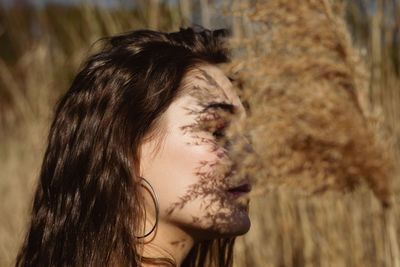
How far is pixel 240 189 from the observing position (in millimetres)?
1262

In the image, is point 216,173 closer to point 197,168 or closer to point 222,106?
point 197,168

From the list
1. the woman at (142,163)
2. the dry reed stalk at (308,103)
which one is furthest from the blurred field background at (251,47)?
the woman at (142,163)

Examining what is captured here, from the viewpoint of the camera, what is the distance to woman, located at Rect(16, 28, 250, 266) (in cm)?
120

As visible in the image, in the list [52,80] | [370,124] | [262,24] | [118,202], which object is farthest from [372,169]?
[52,80]

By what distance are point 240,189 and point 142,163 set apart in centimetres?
26

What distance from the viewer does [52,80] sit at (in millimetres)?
3006

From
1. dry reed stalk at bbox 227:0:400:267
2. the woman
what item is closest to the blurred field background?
dry reed stalk at bbox 227:0:400:267

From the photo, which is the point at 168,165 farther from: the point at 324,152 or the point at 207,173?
the point at 324,152

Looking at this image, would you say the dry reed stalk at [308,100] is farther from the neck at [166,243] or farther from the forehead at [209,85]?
the neck at [166,243]

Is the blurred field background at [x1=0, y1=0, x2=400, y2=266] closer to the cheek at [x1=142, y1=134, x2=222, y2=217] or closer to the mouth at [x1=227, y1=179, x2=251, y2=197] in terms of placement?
the mouth at [x1=227, y1=179, x2=251, y2=197]

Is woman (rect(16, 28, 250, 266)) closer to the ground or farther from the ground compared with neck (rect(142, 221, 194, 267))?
farther from the ground

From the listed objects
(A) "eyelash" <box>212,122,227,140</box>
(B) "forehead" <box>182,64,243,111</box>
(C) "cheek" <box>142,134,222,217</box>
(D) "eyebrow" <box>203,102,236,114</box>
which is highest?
(B) "forehead" <box>182,64,243,111</box>

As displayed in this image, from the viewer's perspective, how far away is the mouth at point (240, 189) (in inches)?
48.6

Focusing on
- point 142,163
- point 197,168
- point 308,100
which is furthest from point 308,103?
point 142,163
